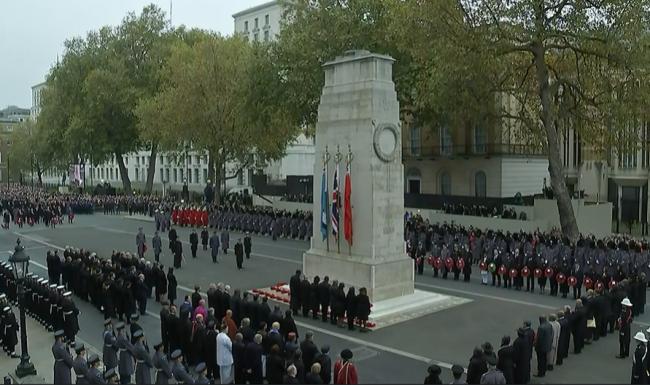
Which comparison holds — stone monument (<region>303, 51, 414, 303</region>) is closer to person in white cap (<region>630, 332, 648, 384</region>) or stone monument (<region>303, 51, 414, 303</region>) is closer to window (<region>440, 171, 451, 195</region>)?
person in white cap (<region>630, 332, 648, 384</region>)

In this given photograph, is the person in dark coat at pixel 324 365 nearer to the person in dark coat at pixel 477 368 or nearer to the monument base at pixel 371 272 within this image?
the person in dark coat at pixel 477 368

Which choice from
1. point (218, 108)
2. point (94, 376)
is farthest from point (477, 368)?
point (218, 108)

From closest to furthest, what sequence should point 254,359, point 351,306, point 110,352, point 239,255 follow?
point 254,359
point 110,352
point 351,306
point 239,255

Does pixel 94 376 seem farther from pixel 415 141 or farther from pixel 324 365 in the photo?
pixel 415 141

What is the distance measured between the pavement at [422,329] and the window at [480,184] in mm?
17430

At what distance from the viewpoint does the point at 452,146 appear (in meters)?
39.9

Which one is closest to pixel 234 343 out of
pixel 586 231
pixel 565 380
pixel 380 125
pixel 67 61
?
pixel 565 380

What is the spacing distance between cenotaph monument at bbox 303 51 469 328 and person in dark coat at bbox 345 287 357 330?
1.34 metres

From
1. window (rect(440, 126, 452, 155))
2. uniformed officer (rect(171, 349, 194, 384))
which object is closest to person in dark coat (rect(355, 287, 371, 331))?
uniformed officer (rect(171, 349, 194, 384))

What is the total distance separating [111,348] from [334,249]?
7660 millimetres

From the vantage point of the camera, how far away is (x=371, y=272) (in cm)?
1625

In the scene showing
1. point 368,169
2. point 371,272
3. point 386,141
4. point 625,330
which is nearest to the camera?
point 625,330

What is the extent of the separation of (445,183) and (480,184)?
276 centimetres

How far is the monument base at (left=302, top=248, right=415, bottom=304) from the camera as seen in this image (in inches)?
643
